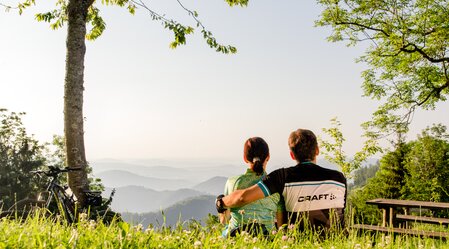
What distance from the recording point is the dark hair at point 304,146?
14.7ft

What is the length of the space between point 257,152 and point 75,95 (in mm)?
6232

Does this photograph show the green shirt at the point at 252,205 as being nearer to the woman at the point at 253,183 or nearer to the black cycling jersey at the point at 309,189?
the woman at the point at 253,183

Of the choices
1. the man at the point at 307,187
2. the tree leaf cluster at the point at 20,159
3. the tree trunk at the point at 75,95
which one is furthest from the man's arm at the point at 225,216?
the tree leaf cluster at the point at 20,159

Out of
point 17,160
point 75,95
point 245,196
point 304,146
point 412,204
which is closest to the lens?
point 245,196

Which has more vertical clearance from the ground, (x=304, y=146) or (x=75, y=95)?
(x=75, y=95)

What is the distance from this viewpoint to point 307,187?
14.5ft

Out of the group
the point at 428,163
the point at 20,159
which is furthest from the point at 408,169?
the point at 20,159

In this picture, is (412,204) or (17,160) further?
(17,160)

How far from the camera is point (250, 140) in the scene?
445 cm

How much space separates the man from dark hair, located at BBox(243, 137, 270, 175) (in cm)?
15

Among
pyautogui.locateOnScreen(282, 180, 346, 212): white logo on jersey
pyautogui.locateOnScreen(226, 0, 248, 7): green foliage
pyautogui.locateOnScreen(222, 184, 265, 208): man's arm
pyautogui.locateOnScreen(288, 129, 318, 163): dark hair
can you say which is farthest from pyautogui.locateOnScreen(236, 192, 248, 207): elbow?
pyautogui.locateOnScreen(226, 0, 248, 7): green foliage

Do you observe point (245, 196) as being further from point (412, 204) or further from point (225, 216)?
point (412, 204)

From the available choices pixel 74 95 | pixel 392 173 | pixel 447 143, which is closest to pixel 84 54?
pixel 74 95

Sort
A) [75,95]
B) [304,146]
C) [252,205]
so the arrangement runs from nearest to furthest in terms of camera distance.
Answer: [252,205], [304,146], [75,95]
